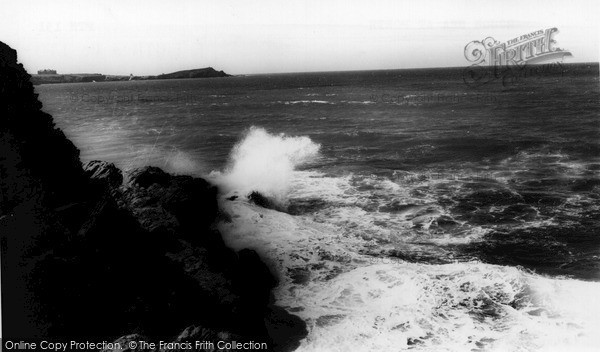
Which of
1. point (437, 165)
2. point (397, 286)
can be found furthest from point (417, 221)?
point (437, 165)

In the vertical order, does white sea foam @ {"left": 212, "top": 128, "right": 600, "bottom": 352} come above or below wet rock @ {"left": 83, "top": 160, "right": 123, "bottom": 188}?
below

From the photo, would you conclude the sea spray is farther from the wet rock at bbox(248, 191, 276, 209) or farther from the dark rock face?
the dark rock face

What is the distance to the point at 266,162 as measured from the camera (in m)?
26.6

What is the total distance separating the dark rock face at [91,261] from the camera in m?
7.82

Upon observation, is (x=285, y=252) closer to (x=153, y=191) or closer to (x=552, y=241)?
(x=153, y=191)

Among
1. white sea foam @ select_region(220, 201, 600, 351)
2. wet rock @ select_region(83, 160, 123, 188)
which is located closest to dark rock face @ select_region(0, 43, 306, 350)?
wet rock @ select_region(83, 160, 123, 188)

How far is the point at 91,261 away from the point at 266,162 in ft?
58.8

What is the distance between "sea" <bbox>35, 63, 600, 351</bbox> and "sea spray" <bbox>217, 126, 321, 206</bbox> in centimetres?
14

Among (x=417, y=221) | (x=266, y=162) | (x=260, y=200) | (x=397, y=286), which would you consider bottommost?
(x=397, y=286)

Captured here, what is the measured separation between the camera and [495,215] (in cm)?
1750

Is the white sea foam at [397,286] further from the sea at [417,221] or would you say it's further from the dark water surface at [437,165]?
the dark water surface at [437,165]

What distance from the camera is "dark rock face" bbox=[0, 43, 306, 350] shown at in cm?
782

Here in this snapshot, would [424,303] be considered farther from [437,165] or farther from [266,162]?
[266,162]

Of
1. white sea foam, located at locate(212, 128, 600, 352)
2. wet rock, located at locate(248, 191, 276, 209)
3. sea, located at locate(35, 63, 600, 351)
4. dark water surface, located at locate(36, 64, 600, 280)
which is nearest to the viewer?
white sea foam, located at locate(212, 128, 600, 352)
